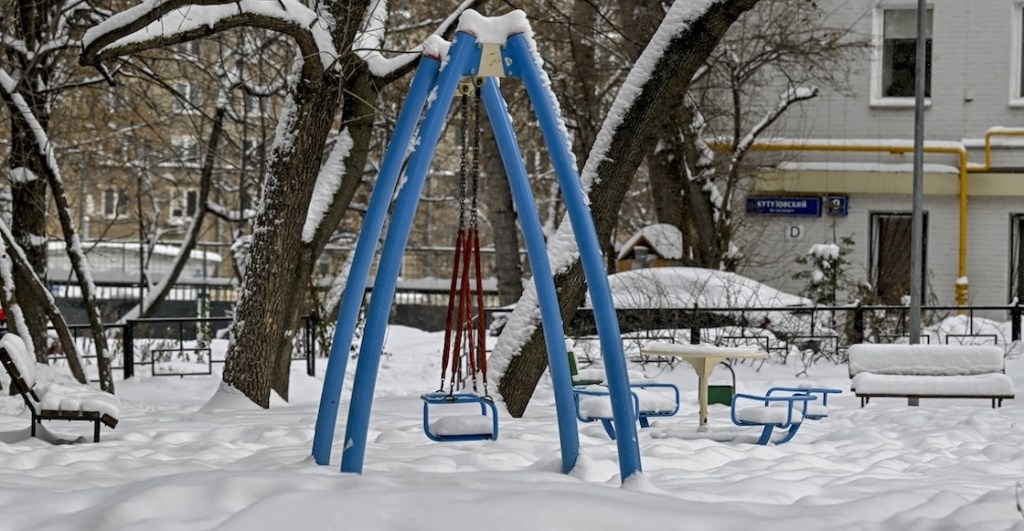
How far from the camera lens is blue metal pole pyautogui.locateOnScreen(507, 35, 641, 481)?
562 centimetres

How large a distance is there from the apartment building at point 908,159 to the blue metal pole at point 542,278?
16939 mm

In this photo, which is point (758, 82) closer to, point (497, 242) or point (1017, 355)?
→ point (497, 242)

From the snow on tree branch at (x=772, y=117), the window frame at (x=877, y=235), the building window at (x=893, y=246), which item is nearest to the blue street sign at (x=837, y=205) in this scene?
the window frame at (x=877, y=235)

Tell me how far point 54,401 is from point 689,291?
10.1 m

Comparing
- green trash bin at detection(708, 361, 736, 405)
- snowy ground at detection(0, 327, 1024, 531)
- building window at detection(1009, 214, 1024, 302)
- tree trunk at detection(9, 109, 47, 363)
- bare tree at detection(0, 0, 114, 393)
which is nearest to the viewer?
snowy ground at detection(0, 327, 1024, 531)

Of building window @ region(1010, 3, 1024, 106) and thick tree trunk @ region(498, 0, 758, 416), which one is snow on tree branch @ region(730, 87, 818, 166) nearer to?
building window @ region(1010, 3, 1024, 106)

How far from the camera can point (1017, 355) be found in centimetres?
1636

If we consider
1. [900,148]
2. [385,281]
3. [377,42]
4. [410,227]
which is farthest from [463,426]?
[900,148]

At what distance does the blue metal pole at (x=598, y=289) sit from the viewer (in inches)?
221

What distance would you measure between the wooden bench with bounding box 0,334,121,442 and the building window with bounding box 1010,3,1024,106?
61.6 feet

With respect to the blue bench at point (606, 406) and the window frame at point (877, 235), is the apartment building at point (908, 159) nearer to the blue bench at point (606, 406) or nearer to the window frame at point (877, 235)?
the window frame at point (877, 235)

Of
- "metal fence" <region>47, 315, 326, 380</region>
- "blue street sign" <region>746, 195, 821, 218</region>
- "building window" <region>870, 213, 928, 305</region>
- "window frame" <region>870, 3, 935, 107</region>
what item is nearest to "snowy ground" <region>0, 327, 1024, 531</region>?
"metal fence" <region>47, 315, 326, 380</region>

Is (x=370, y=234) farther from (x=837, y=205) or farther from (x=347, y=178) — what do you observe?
(x=837, y=205)

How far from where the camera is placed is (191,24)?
9.57m
